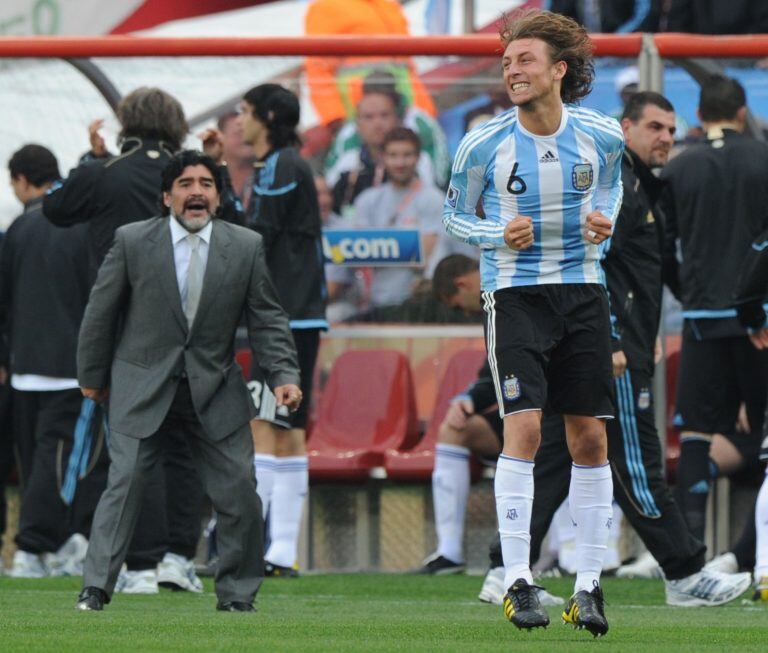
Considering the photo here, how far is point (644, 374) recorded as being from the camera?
8391 mm

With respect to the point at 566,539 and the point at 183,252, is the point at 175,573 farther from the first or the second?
the point at 566,539

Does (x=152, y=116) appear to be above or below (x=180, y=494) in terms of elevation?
above

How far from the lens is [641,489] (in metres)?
8.14

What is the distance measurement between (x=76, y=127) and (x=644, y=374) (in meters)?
4.46

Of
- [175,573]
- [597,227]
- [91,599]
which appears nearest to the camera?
[597,227]

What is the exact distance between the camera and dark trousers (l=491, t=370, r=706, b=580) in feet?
26.7

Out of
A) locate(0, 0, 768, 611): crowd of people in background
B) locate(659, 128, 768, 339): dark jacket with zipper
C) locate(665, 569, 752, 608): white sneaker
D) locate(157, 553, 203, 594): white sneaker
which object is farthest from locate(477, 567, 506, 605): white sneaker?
locate(659, 128, 768, 339): dark jacket with zipper

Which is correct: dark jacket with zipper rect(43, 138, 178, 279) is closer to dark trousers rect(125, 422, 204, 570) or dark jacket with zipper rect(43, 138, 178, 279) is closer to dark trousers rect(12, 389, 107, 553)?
dark trousers rect(125, 422, 204, 570)

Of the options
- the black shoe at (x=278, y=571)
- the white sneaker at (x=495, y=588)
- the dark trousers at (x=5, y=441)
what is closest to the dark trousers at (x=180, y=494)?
the black shoe at (x=278, y=571)

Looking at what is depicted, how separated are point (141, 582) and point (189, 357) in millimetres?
1673

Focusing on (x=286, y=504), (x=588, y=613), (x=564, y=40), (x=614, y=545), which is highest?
(x=564, y=40)

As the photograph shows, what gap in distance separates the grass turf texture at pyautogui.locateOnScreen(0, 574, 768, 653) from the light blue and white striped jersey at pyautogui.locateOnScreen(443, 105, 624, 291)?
1233 millimetres

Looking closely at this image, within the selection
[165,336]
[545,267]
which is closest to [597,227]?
[545,267]

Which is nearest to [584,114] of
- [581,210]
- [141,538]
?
[581,210]
